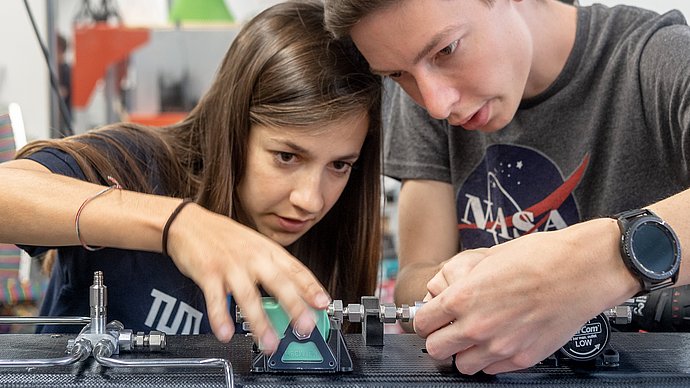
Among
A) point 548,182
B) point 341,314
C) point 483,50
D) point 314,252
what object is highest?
point 483,50

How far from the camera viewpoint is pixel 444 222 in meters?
1.20

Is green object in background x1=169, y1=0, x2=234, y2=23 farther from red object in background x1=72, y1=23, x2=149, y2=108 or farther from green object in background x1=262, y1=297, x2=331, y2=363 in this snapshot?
green object in background x1=262, y1=297, x2=331, y2=363

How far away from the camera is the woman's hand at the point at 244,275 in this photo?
636 millimetres

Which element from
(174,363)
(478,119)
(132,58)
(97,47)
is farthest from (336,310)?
(132,58)

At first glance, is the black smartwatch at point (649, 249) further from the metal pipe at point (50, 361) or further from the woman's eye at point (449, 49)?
the metal pipe at point (50, 361)

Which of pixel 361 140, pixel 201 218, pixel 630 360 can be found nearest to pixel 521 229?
pixel 361 140

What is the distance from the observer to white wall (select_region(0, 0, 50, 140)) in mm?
2590

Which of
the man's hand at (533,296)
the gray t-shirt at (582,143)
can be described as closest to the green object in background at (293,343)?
the man's hand at (533,296)

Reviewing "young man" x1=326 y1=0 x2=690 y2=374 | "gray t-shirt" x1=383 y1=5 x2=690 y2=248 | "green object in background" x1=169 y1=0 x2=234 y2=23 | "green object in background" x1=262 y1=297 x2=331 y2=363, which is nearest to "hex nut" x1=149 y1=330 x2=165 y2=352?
"green object in background" x1=262 y1=297 x2=331 y2=363

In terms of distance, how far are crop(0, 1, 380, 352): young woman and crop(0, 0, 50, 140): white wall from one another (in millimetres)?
1629

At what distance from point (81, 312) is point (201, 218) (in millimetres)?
408

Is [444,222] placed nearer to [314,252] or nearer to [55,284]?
[314,252]

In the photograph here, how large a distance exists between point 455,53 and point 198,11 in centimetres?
200

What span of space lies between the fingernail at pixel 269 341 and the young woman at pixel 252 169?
0.27 m
